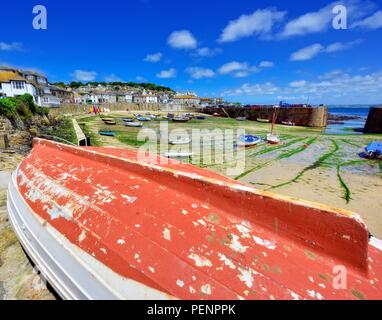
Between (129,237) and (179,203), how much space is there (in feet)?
2.44

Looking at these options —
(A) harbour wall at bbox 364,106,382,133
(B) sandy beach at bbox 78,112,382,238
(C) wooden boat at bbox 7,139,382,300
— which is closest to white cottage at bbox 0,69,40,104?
(B) sandy beach at bbox 78,112,382,238

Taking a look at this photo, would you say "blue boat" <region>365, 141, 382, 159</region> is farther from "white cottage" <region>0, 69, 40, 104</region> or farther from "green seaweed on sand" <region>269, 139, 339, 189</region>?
"white cottage" <region>0, 69, 40, 104</region>

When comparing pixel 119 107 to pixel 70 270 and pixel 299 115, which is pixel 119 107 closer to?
pixel 299 115

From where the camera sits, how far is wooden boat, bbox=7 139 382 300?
1903mm

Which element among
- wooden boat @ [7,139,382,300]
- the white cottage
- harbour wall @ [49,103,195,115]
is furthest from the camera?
harbour wall @ [49,103,195,115]

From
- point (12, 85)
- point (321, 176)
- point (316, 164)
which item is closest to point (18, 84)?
point (12, 85)

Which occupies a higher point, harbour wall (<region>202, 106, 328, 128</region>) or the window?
the window

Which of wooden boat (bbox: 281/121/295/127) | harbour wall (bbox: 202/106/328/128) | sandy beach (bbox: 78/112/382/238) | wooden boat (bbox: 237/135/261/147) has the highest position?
harbour wall (bbox: 202/106/328/128)

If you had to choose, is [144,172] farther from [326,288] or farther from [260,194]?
[326,288]

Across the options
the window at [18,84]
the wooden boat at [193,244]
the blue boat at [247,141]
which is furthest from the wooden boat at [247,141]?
the window at [18,84]

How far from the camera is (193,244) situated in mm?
2238

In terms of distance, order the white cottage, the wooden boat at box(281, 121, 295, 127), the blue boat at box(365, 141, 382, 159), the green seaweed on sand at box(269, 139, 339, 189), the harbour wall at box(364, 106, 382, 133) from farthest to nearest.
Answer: the wooden boat at box(281, 121, 295, 127), the white cottage, the harbour wall at box(364, 106, 382, 133), the blue boat at box(365, 141, 382, 159), the green seaweed on sand at box(269, 139, 339, 189)
